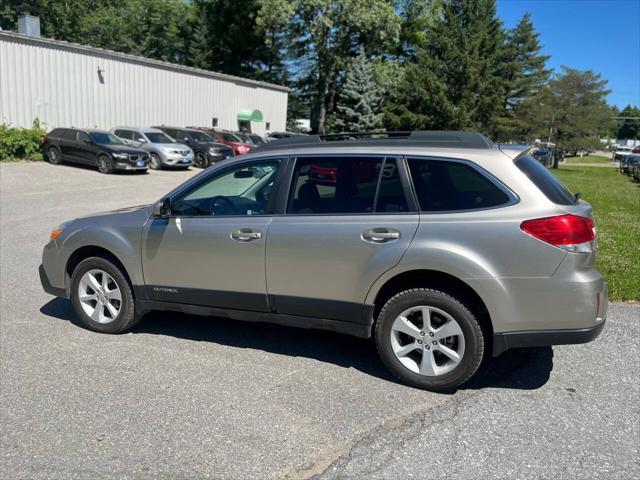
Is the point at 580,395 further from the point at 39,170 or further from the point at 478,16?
the point at 478,16

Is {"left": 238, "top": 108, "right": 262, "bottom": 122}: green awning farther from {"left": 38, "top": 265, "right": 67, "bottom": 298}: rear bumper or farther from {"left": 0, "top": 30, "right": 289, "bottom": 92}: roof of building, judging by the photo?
{"left": 38, "top": 265, "right": 67, "bottom": 298}: rear bumper

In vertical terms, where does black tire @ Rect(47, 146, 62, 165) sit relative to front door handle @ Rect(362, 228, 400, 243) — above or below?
below

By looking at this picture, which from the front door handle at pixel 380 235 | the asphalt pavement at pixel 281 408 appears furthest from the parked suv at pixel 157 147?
the front door handle at pixel 380 235

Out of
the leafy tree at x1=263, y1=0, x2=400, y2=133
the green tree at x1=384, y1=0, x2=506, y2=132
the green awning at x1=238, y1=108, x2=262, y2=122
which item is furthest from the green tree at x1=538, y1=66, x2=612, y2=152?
the green awning at x1=238, y1=108, x2=262, y2=122

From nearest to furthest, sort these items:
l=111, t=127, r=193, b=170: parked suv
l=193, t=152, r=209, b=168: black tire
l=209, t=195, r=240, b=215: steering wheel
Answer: l=209, t=195, r=240, b=215: steering wheel → l=111, t=127, r=193, b=170: parked suv → l=193, t=152, r=209, b=168: black tire

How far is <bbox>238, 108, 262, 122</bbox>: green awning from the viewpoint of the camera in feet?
121

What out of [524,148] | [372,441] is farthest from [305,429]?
[524,148]

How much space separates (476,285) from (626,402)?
1394mm

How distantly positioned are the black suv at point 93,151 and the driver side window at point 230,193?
53.9ft

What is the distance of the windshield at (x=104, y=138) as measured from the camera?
66.1 feet

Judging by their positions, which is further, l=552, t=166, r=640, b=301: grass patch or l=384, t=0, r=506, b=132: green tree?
l=384, t=0, r=506, b=132: green tree

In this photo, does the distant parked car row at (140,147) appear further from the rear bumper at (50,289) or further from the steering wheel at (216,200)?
the steering wheel at (216,200)

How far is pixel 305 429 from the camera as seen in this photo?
3291 millimetres

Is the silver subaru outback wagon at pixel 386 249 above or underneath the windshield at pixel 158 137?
underneath
